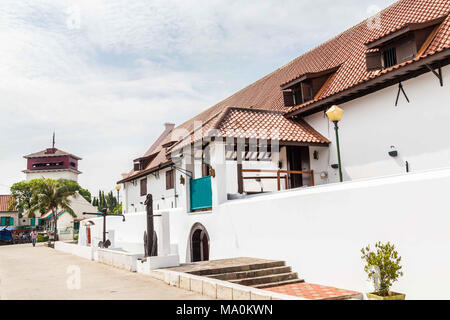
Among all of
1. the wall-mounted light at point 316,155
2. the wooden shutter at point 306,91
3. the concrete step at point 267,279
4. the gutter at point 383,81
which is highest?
the wooden shutter at point 306,91

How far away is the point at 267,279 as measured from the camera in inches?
348

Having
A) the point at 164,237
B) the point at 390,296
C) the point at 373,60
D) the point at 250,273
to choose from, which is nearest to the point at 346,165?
the point at 373,60

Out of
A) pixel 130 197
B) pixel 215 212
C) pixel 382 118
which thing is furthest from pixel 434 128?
pixel 130 197

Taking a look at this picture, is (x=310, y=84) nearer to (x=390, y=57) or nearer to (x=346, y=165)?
(x=390, y=57)

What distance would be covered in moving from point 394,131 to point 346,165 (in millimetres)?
2128

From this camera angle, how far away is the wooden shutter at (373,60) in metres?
12.1

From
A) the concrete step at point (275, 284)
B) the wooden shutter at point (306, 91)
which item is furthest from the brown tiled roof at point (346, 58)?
the concrete step at point (275, 284)

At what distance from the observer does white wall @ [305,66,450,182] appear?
9820 millimetres

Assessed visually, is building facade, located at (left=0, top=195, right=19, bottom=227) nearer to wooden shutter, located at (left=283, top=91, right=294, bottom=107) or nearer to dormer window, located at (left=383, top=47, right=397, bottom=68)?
wooden shutter, located at (left=283, top=91, right=294, bottom=107)

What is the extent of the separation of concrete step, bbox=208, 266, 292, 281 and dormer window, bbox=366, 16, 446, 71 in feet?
23.5

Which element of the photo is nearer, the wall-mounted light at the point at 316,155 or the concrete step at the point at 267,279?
the concrete step at the point at 267,279

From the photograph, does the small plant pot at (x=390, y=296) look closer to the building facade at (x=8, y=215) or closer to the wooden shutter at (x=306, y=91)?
the wooden shutter at (x=306, y=91)

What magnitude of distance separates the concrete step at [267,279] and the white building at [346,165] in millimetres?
293
